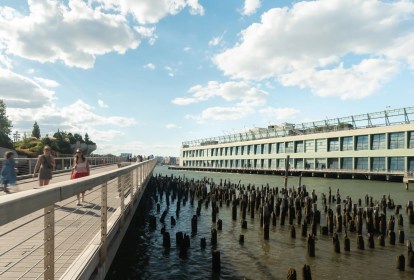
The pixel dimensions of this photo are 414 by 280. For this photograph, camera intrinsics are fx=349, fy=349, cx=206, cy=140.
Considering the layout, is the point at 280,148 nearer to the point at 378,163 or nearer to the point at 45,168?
the point at 378,163

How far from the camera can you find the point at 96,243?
7387 mm

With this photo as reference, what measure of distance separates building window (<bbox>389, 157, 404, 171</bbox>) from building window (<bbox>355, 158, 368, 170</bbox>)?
4890mm

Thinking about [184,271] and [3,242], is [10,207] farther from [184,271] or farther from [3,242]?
[184,271]

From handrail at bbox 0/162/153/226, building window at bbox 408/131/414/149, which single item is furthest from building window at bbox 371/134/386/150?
handrail at bbox 0/162/153/226

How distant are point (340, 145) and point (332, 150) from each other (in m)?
2.40

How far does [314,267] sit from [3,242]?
1102cm

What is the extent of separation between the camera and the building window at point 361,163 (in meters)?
65.1

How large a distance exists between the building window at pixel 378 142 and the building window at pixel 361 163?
116 inches

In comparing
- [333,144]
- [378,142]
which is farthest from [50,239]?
[333,144]

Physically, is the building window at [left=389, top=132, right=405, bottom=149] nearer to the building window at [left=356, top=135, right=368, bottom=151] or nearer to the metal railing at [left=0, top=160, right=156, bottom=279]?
the building window at [left=356, top=135, right=368, bottom=151]

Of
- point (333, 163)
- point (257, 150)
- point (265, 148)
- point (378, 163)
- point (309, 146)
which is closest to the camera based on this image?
point (378, 163)

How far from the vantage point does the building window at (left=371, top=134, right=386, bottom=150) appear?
205 feet

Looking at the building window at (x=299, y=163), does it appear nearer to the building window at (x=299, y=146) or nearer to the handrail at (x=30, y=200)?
the building window at (x=299, y=146)

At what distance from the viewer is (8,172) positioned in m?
14.5
